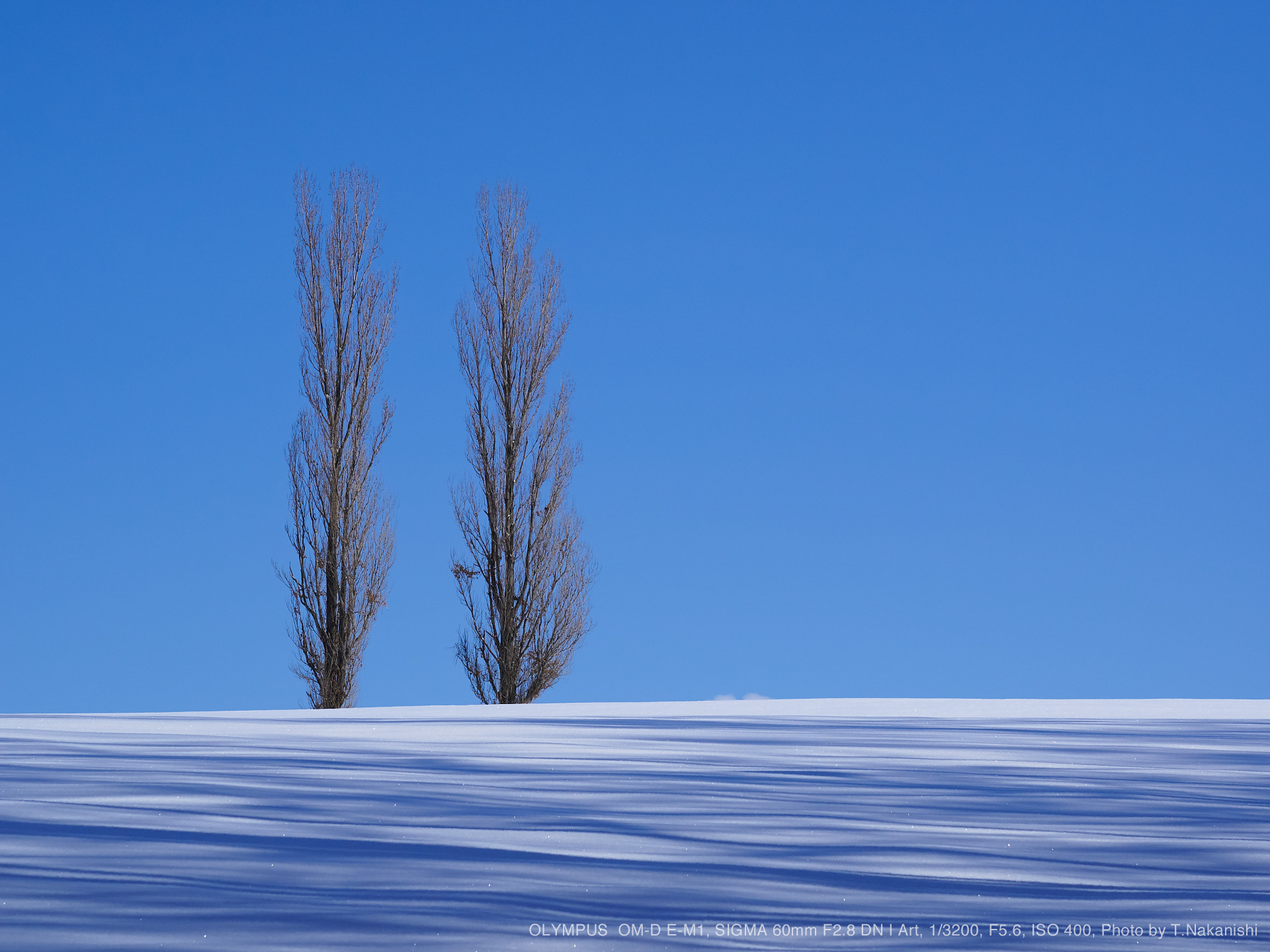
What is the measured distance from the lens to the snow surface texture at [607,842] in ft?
4.04

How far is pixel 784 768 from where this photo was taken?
8.23 ft

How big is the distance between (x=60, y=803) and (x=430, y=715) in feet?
10.2

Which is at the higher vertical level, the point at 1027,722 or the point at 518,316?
the point at 518,316

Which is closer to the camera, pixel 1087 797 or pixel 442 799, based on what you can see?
pixel 442 799

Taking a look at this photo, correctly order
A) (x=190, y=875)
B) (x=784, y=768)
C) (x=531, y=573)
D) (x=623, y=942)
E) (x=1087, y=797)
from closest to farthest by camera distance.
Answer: (x=623, y=942) < (x=190, y=875) < (x=1087, y=797) < (x=784, y=768) < (x=531, y=573)

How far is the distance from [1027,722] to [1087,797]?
2243 mm

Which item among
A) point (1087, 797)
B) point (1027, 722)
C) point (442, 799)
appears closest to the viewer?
point (442, 799)

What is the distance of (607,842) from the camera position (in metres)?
1.61

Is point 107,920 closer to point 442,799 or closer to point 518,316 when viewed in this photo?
point 442,799

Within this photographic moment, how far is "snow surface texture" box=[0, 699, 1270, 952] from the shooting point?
48.4 inches

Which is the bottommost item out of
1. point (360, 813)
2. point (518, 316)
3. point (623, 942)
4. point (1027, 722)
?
point (623, 942)

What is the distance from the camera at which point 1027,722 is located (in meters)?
4.25

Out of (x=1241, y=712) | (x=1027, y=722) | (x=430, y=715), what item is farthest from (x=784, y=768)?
(x=1241, y=712)

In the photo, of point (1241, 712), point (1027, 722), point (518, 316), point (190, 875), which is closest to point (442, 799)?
point (190, 875)
